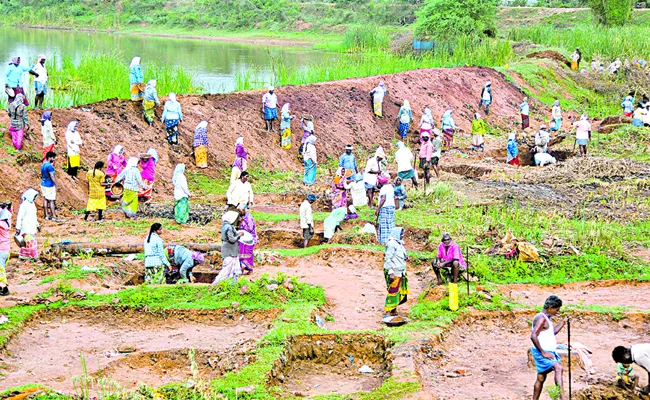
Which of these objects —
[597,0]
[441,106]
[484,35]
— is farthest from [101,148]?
[597,0]

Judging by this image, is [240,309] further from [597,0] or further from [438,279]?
[597,0]

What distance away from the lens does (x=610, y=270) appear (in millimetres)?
12414

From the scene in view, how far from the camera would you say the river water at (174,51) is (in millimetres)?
34344

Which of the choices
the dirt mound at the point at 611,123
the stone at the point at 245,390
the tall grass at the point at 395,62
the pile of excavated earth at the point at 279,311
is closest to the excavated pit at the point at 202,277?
the pile of excavated earth at the point at 279,311

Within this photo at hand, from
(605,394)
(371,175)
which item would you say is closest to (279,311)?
(605,394)

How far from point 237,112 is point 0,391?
13899 mm

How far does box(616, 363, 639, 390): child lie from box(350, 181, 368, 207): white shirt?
25.7 ft

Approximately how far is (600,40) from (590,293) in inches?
1119

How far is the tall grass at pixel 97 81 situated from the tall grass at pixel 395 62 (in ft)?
13.1

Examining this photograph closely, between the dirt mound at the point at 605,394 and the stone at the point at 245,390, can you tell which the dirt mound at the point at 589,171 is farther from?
the stone at the point at 245,390

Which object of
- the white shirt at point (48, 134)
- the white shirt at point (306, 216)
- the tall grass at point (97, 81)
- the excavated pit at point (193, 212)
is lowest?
the excavated pit at point (193, 212)

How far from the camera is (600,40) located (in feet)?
123

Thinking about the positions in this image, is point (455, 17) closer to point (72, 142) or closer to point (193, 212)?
point (193, 212)

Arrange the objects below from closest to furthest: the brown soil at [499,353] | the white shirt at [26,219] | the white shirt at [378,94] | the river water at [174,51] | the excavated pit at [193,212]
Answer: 1. the brown soil at [499,353]
2. the white shirt at [26,219]
3. the excavated pit at [193,212]
4. the white shirt at [378,94]
5. the river water at [174,51]
